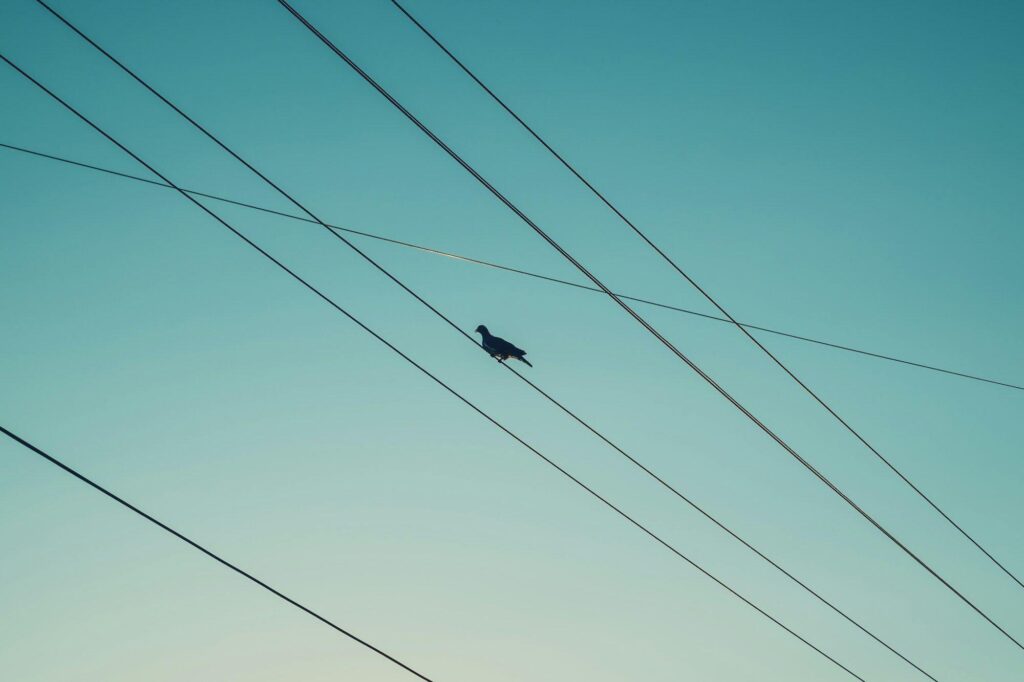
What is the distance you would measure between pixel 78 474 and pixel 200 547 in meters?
0.81

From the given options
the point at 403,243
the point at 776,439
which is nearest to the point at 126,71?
the point at 403,243

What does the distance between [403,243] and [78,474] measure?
486 centimetres

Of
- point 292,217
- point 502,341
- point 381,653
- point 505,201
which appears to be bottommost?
point 381,653

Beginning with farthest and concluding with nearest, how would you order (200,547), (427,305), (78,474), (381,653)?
(427,305)
(381,653)
(200,547)
(78,474)

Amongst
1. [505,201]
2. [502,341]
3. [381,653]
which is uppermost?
[502,341]

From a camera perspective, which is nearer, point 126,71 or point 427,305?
point 126,71

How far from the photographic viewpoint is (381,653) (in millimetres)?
5352

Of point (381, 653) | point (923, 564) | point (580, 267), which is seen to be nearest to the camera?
point (381, 653)

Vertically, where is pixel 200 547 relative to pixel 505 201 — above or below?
below

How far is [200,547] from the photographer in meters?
4.76

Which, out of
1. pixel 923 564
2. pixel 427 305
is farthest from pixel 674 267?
pixel 923 564

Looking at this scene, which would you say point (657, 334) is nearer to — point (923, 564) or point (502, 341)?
point (923, 564)

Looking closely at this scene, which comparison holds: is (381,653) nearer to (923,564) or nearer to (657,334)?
(657,334)

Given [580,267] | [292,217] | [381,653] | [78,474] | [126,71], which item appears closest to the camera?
[78,474]
